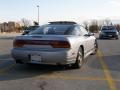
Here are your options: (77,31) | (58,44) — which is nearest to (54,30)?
(77,31)

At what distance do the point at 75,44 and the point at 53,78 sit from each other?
5.10ft

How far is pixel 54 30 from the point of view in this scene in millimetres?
9500

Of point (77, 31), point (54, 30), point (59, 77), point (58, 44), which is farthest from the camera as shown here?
point (77, 31)

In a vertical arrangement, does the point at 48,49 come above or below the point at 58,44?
below

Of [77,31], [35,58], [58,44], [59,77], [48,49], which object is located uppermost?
[77,31]

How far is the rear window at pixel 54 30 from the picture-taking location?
9.32m

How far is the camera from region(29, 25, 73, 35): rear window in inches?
367

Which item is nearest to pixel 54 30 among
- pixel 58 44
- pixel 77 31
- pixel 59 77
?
pixel 77 31

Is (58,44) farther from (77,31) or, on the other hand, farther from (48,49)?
(77,31)

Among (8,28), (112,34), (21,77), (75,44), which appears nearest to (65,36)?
(75,44)

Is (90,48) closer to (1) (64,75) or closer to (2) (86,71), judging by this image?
(2) (86,71)

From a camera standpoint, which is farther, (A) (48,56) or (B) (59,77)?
(A) (48,56)

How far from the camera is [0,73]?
27.8 ft

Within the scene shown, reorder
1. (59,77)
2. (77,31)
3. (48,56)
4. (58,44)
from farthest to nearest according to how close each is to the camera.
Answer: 1. (77,31)
2. (58,44)
3. (48,56)
4. (59,77)
